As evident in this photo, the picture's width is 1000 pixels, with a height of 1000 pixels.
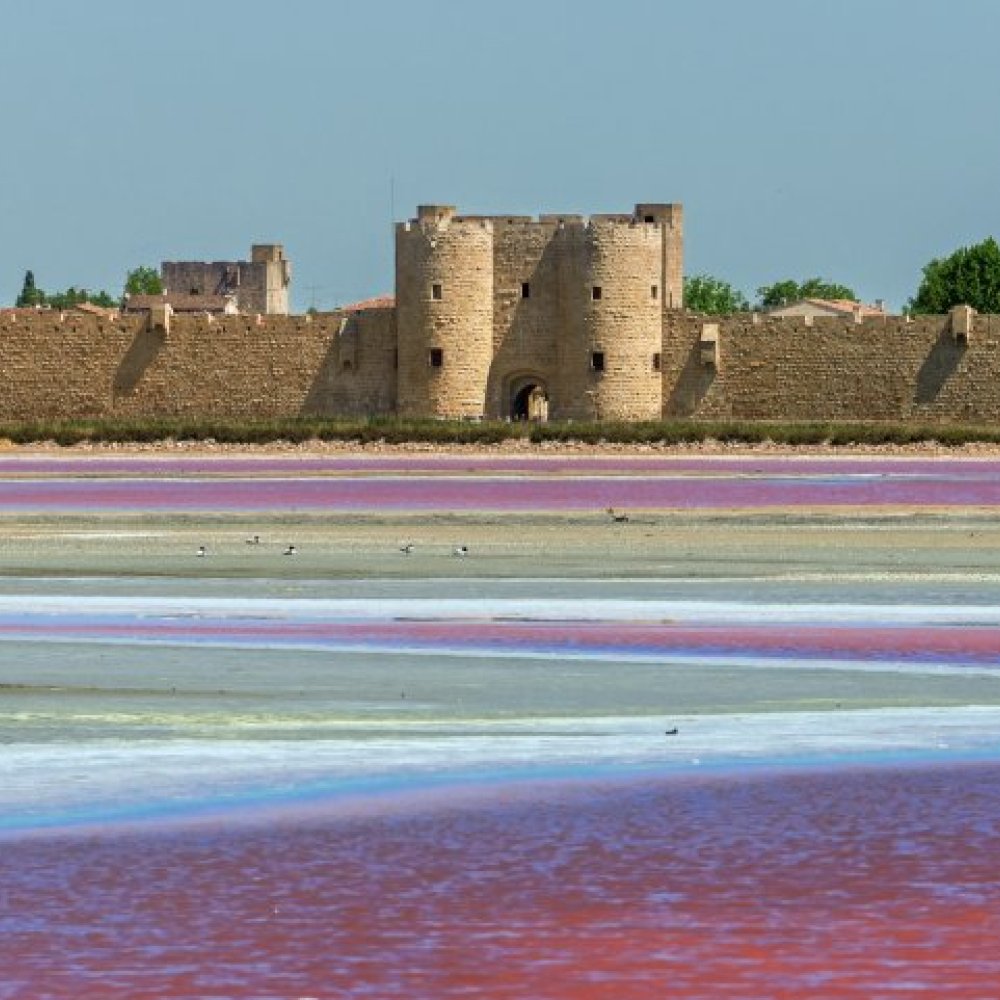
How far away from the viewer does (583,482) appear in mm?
44375

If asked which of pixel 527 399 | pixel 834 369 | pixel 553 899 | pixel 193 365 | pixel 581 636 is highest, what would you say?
pixel 193 365

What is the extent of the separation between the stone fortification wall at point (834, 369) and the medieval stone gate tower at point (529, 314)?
786 mm

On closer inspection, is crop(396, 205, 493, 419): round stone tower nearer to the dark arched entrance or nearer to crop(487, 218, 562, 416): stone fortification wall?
crop(487, 218, 562, 416): stone fortification wall

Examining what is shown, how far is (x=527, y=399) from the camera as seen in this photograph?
61.9 meters

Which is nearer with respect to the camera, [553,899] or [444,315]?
[553,899]

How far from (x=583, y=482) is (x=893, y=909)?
33413mm

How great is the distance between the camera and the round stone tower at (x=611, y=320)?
194 ft

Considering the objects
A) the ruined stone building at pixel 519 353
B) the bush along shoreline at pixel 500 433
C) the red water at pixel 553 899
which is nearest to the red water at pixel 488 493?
the bush along shoreline at pixel 500 433

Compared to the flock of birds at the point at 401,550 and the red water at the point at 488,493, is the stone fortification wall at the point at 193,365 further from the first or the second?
the flock of birds at the point at 401,550

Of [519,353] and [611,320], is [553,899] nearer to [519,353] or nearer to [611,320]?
[611,320]

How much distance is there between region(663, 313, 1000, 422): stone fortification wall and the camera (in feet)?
195

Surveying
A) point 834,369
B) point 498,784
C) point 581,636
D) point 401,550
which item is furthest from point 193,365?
point 498,784

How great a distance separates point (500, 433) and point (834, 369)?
27.0 ft

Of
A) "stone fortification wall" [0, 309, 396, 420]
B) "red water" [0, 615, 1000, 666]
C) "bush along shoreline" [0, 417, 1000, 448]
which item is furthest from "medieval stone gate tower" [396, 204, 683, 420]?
"red water" [0, 615, 1000, 666]
